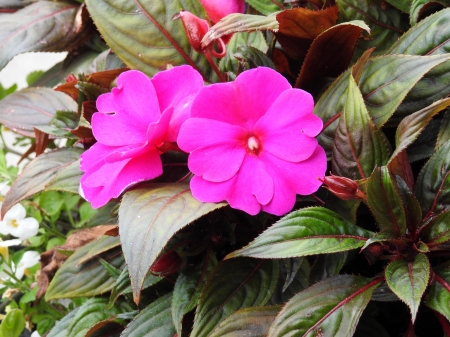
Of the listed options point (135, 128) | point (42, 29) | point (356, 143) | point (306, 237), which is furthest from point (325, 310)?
point (42, 29)

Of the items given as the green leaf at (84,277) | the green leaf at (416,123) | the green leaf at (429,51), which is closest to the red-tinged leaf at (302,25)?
the green leaf at (429,51)

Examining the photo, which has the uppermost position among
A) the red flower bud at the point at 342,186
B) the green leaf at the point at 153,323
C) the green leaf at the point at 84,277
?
the red flower bud at the point at 342,186

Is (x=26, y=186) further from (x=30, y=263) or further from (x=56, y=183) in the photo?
(x=30, y=263)

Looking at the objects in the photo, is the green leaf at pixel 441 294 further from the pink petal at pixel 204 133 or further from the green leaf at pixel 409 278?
the pink petal at pixel 204 133

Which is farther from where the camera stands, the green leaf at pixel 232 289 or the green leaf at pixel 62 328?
the green leaf at pixel 62 328

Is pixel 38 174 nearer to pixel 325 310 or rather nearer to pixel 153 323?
pixel 153 323

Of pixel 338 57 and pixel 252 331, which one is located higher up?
pixel 338 57

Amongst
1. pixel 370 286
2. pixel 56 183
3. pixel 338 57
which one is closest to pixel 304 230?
pixel 370 286
